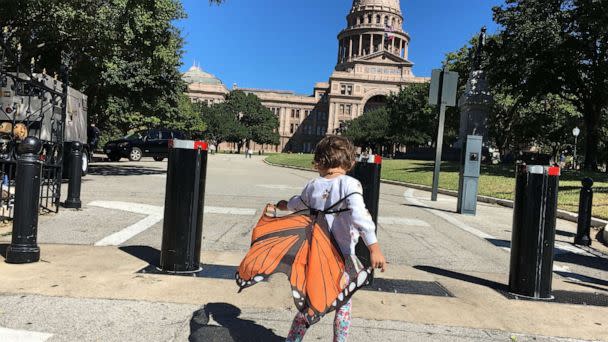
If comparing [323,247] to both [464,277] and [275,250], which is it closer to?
[275,250]

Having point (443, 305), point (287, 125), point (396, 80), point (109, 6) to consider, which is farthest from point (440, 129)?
point (287, 125)

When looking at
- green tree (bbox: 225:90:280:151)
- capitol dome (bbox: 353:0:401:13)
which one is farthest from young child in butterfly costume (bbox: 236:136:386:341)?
capitol dome (bbox: 353:0:401:13)

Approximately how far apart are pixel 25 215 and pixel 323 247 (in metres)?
3.46

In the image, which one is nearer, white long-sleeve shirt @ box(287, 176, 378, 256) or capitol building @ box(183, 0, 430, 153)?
white long-sleeve shirt @ box(287, 176, 378, 256)

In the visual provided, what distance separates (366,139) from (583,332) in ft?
263

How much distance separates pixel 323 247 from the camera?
2.85 metres

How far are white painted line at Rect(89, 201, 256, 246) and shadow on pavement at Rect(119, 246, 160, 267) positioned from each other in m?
0.35

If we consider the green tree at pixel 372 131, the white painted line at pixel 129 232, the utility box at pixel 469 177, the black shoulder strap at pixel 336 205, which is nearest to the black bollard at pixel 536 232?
the black shoulder strap at pixel 336 205

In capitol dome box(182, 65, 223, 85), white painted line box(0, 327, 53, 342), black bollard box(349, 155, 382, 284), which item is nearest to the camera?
white painted line box(0, 327, 53, 342)

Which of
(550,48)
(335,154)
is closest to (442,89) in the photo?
(335,154)

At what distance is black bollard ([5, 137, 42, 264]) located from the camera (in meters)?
4.88

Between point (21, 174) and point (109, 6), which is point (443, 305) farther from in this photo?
point (109, 6)

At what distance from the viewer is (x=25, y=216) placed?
4.88 m

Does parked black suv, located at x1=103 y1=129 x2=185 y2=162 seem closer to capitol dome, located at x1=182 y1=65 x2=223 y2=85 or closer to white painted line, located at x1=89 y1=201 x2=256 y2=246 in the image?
white painted line, located at x1=89 y1=201 x2=256 y2=246
